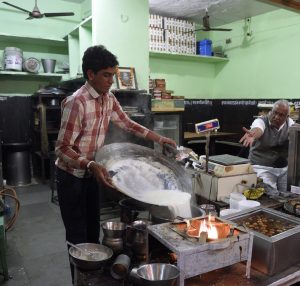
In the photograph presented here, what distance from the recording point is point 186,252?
115 centimetres

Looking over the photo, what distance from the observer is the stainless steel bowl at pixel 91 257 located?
4.27 feet

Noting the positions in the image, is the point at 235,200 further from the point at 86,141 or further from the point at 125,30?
the point at 125,30

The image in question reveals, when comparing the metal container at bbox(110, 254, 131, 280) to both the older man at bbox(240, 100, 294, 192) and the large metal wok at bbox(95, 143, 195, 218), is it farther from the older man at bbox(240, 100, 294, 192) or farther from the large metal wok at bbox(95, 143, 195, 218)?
the older man at bbox(240, 100, 294, 192)

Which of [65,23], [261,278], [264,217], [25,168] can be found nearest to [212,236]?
[261,278]

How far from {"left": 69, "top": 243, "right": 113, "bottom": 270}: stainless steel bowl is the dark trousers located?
0.57 m

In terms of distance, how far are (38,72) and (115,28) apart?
7.17 feet

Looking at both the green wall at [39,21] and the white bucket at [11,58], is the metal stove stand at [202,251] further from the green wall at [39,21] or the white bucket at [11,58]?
the green wall at [39,21]

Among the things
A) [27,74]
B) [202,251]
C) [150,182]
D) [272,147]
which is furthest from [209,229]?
[27,74]

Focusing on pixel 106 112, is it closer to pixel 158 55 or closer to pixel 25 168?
pixel 25 168

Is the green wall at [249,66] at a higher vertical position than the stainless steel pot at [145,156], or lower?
higher

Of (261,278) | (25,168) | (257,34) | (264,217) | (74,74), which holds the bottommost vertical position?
(25,168)

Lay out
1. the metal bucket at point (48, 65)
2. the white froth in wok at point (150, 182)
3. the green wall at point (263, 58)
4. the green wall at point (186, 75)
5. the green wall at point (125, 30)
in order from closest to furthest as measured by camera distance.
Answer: the white froth in wok at point (150, 182) < the green wall at point (125, 30) < the green wall at point (263, 58) < the metal bucket at point (48, 65) < the green wall at point (186, 75)

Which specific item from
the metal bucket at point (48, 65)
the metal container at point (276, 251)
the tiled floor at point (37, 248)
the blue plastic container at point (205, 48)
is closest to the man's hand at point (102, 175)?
the metal container at point (276, 251)

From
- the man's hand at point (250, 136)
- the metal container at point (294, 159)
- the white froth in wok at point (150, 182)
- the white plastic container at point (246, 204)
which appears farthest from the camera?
the man's hand at point (250, 136)
